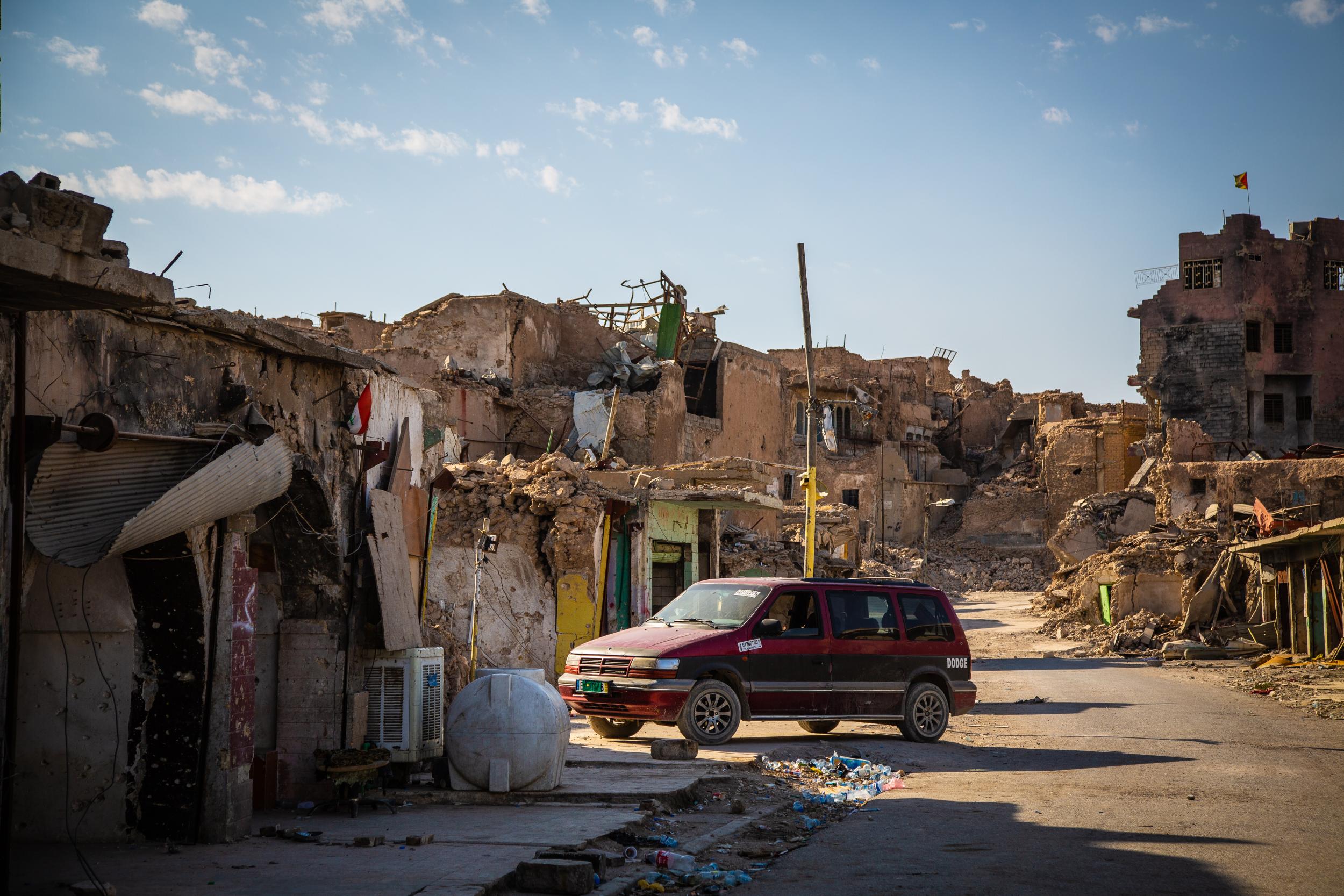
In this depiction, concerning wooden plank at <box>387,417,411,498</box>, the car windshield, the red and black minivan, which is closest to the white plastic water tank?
wooden plank at <box>387,417,411,498</box>

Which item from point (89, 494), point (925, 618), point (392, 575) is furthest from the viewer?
point (925, 618)

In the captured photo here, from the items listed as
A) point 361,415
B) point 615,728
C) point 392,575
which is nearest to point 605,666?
point 615,728

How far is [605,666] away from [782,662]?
204 cm

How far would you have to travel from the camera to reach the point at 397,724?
9812 mm

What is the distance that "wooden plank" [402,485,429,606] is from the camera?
1159cm

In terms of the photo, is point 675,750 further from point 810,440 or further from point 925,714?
point 810,440

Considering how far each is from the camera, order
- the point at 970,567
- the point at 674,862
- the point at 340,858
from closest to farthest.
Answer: the point at 340,858, the point at 674,862, the point at 970,567

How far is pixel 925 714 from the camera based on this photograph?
587 inches

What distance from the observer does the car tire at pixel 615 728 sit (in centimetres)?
1414

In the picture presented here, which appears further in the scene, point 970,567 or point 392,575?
point 970,567

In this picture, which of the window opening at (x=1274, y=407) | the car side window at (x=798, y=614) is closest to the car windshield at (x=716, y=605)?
the car side window at (x=798, y=614)

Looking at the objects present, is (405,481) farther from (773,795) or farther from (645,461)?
(645,461)

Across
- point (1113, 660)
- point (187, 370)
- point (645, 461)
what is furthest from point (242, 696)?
point (1113, 660)

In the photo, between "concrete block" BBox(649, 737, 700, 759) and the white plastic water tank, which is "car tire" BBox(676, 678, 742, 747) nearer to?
"concrete block" BBox(649, 737, 700, 759)
